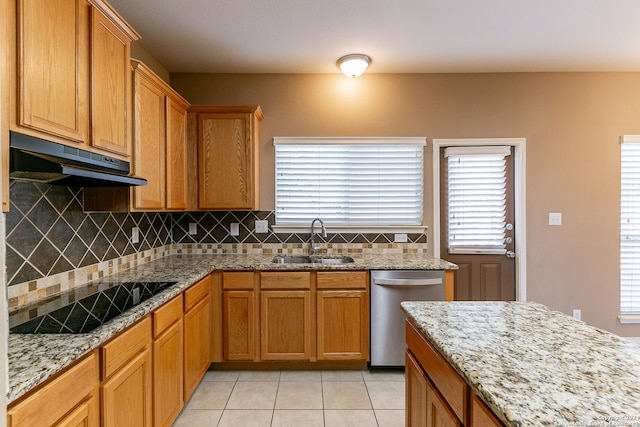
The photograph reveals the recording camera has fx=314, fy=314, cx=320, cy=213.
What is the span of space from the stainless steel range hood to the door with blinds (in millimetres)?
2805

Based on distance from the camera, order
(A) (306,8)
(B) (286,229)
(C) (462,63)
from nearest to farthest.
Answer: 1. (A) (306,8)
2. (C) (462,63)
3. (B) (286,229)

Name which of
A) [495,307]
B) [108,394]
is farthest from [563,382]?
[108,394]

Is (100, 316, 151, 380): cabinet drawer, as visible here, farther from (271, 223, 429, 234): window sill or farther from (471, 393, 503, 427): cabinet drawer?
(271, 223, 429, 234): window sill

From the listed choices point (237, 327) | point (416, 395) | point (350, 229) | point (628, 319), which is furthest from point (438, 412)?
point (628, 319)

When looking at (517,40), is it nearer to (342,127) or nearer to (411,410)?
(342,127)

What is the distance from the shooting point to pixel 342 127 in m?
3.10

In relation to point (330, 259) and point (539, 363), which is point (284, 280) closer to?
point (330, 259)

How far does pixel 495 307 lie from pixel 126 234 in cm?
247

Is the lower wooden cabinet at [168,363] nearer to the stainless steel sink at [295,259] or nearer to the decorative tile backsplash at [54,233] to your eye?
the decorative tile backsplash at [54,233]

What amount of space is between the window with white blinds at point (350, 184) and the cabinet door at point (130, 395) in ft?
5.81

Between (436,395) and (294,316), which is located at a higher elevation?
(436,395)

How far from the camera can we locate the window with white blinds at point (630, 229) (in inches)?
120

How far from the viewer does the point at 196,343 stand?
2.20 metres

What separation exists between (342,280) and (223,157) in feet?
4.85
